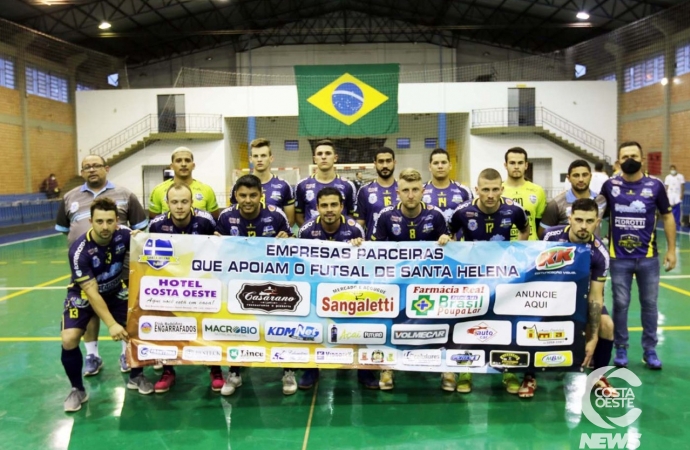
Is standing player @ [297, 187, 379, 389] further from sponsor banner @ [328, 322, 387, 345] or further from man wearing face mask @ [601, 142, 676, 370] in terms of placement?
man wearing face mask @ [601, 142, 676, 370]

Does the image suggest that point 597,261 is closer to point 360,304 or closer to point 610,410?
point 610,410

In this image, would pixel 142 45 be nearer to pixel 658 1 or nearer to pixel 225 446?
pixel 658 1

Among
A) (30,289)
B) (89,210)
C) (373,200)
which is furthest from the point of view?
(30,289)

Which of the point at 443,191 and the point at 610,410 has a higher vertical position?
the point at 443,191

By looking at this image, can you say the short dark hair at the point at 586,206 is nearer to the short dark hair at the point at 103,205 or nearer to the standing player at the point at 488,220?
the standing player at the point at 488,220

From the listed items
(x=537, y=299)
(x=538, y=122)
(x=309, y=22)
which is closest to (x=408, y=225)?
(x=537, y=299)

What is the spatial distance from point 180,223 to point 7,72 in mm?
23035

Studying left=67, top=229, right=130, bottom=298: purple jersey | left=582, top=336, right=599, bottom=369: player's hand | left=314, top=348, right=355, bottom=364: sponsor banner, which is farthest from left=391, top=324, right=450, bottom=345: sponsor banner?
left=67, top=229, right=130, bottom=298: purple jersey

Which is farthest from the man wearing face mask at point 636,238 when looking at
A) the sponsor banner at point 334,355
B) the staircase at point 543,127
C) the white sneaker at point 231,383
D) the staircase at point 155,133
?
the staircase at point 155,133

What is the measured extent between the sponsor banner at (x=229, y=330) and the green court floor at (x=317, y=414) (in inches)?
22.3

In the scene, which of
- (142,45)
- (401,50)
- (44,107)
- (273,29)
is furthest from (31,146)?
(401,50)

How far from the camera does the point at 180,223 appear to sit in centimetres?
478

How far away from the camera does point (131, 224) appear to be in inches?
215

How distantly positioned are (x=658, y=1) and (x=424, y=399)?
2354 centimetres
